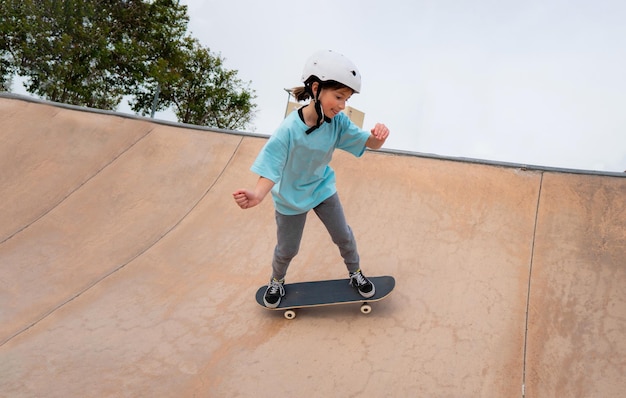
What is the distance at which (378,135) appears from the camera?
3162mm

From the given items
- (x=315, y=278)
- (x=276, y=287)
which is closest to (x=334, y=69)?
(x=276, y=287)

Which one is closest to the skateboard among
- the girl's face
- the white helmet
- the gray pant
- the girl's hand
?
the gray pant

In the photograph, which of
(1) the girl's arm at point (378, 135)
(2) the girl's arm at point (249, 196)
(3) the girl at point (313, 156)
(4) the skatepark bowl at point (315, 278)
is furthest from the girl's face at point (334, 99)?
(4) the skatepark bowl at point (315, 278)

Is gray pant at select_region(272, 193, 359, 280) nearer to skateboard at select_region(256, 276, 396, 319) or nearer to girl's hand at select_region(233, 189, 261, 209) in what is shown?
skateboard at select_region(256, 276, 396, 319)

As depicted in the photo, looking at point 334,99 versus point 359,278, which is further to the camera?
point 359,278

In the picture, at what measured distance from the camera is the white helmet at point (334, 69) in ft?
9.46

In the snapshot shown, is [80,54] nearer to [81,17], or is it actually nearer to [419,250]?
[81,17]

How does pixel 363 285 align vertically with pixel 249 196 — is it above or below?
below

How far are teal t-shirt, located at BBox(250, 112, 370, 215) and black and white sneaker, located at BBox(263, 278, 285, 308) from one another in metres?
0.66

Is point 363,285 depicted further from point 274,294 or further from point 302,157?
point 302,157

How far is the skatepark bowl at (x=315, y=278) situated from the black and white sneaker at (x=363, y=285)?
19cm

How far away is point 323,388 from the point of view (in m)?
2.98

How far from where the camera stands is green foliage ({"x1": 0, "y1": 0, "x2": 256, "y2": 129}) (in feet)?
68.2

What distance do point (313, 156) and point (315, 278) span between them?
135 cm
